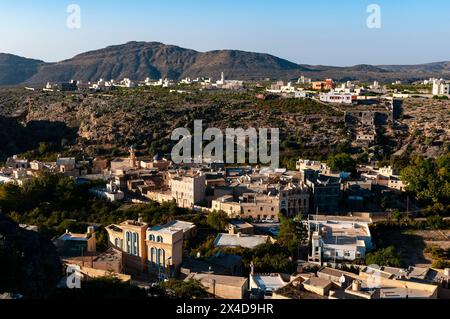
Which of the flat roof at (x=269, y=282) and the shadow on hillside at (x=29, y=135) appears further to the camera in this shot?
the shadow on hillside at (x=29, y=135)

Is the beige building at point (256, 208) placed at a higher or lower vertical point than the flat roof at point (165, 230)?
lower

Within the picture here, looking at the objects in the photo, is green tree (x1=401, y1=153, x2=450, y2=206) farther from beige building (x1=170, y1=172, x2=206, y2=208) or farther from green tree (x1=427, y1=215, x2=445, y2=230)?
beige building (x1=170, y1=172, x2=206, y2=208)

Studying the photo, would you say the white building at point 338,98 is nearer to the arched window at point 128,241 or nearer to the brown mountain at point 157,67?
the arched window at point 128,241

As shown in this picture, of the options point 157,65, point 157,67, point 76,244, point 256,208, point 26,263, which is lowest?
point 76,244

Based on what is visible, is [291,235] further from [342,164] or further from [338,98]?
[338,98]

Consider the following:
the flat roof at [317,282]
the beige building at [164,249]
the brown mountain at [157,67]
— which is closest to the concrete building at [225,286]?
the flat roof at [317,282]

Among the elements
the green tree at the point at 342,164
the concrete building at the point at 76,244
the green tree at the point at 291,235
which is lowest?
the green tree at the point at 291,235

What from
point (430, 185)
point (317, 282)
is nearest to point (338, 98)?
point (430, 185)

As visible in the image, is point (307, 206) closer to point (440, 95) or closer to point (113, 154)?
point (113, 154)

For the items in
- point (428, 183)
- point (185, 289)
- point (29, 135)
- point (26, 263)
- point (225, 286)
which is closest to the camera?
point (26, 263)
